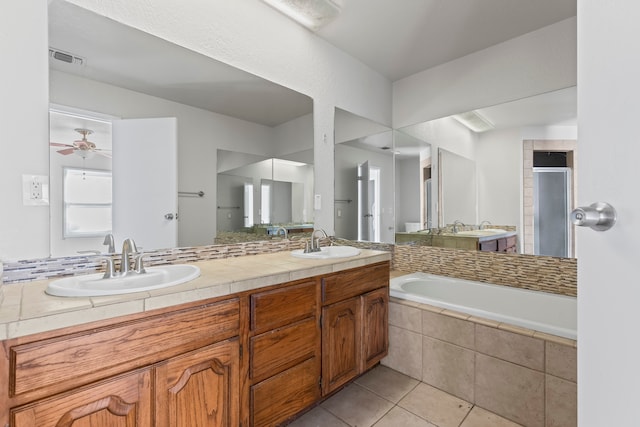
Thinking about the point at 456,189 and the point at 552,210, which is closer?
the point at 552,210

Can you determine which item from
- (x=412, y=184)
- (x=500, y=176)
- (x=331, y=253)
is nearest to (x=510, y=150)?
(x=500, y=176)

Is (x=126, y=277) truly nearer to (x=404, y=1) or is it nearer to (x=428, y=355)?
(x=428, y=355)

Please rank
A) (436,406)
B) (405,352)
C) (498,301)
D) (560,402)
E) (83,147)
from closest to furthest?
(83,147) < (560,402) < (436,406) < (405,352) < (498,301)

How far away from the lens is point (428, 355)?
200cm

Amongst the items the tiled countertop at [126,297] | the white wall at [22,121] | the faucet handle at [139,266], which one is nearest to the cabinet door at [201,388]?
the tiled countertop at [126,297]

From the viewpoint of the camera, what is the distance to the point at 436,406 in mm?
1781

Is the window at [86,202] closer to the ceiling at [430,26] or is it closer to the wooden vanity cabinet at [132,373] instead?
the wooden vanity cabinet at [132,373]

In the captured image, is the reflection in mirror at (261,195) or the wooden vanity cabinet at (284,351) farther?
the reflection in mirror at (261,195)

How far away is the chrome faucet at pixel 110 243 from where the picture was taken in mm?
1420

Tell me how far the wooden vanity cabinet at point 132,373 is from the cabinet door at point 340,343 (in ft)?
1.82

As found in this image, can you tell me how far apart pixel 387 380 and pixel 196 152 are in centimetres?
198

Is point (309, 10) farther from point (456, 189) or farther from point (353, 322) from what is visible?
point (353, 322)

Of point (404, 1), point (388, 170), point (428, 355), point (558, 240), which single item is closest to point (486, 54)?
point (404, 1)

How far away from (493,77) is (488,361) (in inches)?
87.3
